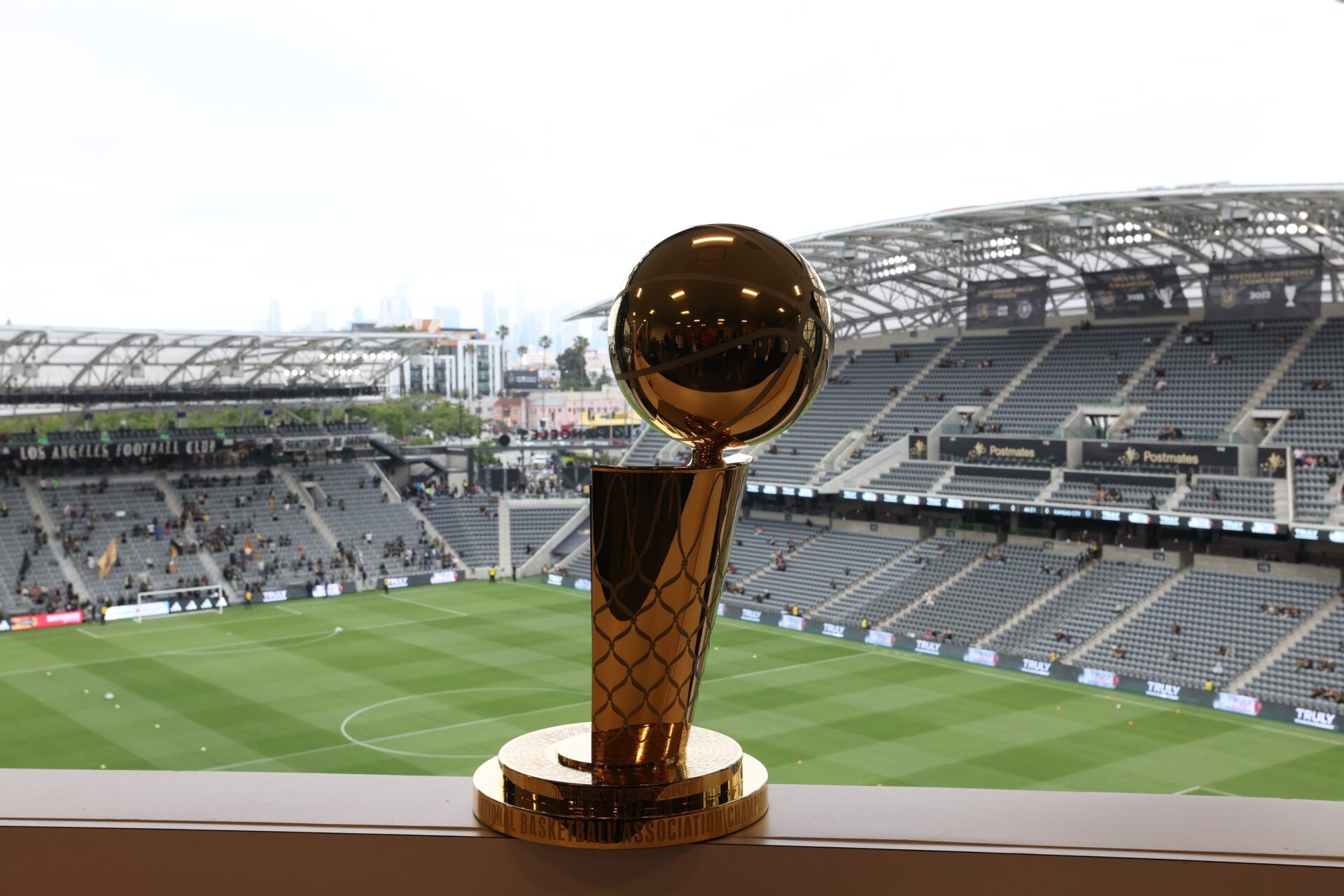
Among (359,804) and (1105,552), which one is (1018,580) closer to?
(1105,552)

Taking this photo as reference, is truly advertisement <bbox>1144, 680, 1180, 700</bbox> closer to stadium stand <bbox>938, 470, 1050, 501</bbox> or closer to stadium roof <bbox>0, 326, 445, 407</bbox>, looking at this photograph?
stadium stand <bbox>938, 470, 1050, 501</bbox>

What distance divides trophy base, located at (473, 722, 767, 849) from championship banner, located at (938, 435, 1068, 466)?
119ft

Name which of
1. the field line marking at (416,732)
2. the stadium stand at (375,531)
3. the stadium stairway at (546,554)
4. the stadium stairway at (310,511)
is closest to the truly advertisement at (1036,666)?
the field line marking at (416,732)

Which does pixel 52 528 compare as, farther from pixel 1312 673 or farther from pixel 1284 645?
pixel 1312 673

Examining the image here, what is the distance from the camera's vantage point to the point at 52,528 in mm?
41281

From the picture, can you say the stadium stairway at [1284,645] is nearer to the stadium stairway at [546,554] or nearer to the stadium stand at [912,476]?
the stadium stand at [912,476]

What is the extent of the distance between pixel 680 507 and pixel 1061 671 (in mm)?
29650

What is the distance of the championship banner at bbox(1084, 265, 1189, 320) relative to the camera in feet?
128

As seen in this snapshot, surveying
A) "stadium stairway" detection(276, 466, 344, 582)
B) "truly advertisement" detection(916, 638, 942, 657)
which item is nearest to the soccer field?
"truly advertisement" detection(916, 638, 942, 657)

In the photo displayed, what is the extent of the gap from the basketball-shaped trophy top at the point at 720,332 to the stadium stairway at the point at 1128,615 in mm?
30092

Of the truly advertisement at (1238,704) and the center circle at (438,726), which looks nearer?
the center circle at (438,726)

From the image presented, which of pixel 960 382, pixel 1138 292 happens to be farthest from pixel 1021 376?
pixel 1138 292

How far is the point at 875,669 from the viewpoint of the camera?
30906mm

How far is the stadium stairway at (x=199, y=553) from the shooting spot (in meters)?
41.0
